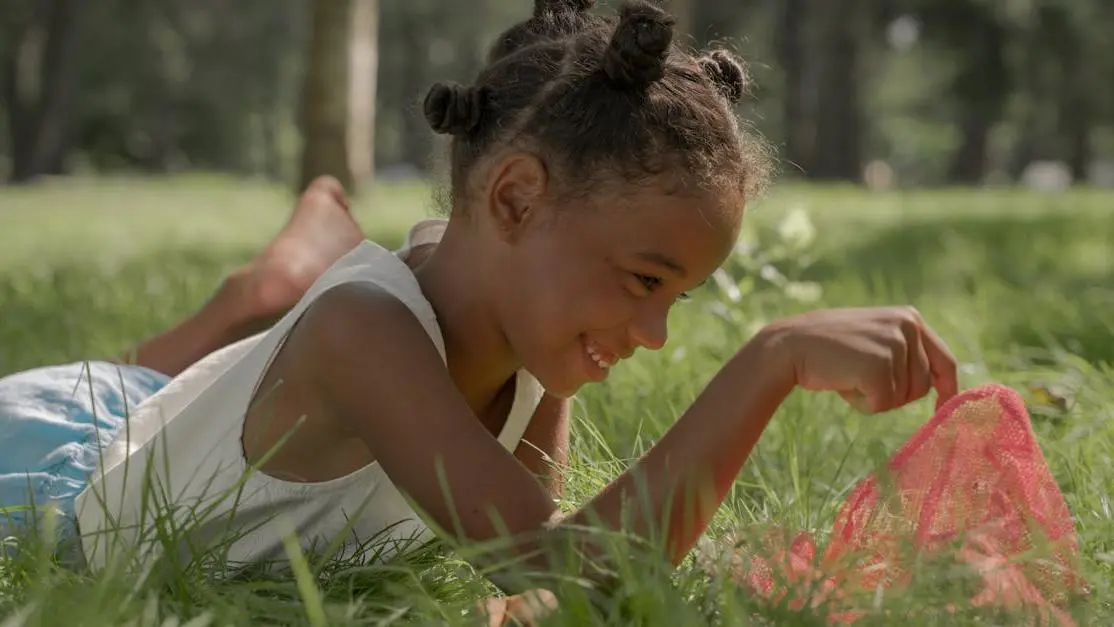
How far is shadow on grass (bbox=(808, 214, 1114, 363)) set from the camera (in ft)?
14.7

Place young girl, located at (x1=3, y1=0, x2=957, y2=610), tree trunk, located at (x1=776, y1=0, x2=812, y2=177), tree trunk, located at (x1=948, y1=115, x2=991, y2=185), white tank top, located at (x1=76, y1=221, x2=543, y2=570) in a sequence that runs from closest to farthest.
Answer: young girl, located at (x1=3, y1=0, x2=957, y2=610)
white tank top, located at (x1=76, y1=221, x2=543, y2=570)
tree trunk, located at (x1=776, y1=0, x2=812, y2=177)
tree trunk, located at (x1=948, y1=115, x2=991, y2=185)

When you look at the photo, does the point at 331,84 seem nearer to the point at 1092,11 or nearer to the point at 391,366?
the point at 391,366

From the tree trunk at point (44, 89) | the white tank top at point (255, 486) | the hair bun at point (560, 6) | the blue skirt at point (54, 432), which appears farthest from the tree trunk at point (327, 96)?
the tree trunk at point (44, 89)

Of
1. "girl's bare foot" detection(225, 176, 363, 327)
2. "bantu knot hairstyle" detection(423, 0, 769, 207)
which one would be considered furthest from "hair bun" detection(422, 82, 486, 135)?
"girl's bare foot" detection(225, 176, 363, 327)

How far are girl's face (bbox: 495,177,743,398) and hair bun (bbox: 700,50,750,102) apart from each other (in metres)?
0.25

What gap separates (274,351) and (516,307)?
41cm

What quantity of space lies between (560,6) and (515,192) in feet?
1.69

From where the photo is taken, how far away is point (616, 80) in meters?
2.14

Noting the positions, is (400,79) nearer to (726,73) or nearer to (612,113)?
(726,73)

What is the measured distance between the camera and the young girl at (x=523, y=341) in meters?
1.95

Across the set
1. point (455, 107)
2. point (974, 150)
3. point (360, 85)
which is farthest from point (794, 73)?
point (455, 107)

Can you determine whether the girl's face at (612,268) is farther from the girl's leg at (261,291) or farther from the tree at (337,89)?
the tree at (337,89)

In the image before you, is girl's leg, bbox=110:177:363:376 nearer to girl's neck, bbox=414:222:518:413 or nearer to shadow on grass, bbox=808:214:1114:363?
girl's neck, bbox=414:222:518:413

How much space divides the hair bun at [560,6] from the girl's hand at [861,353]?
85 cm
